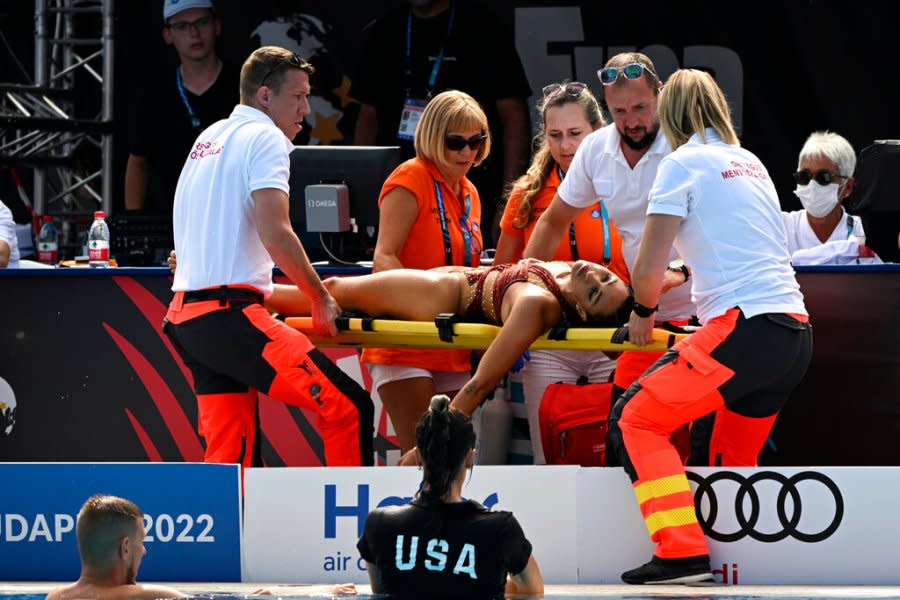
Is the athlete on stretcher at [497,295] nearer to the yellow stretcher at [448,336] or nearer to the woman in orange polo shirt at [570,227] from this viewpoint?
Answer: the yellow stretcher at [448,336]

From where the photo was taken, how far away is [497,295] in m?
5.01

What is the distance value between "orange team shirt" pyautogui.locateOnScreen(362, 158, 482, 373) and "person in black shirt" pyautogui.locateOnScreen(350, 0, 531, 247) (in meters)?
2.94

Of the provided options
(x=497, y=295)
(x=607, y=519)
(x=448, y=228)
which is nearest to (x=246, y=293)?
(x=497, y=295)

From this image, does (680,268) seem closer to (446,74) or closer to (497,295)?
(497,295)

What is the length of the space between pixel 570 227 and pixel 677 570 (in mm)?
1734

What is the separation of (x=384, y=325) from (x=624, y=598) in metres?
1.36

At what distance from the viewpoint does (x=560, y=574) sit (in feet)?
14.6

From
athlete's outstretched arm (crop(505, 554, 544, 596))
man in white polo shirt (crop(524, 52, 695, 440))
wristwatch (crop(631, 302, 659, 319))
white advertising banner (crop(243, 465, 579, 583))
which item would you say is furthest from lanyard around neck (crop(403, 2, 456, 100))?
athlete's outstretched arm (crop(505, 554, 544, 596))

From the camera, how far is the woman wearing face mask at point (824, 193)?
6312mm

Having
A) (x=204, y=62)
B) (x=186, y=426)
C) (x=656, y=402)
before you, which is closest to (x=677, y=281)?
(x=656, y=402)

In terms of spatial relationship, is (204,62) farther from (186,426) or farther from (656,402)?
(656,402)

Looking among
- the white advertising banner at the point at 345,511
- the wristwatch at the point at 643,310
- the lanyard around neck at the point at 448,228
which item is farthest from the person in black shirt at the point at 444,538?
the lanyard around neck at the point at 448,228

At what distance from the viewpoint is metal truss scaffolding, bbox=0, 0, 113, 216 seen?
870cm

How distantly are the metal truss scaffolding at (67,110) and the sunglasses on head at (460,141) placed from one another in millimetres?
4031
